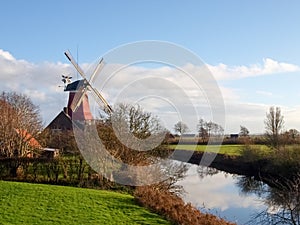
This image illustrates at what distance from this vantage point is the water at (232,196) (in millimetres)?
18078

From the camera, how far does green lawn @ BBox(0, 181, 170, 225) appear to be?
36.9ft

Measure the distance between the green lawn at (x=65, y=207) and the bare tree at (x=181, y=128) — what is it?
196 inches

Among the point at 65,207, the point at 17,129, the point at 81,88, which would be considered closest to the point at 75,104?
the point at 81,88

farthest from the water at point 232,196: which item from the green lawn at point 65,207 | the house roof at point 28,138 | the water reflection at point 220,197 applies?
the house roof at point 28,138

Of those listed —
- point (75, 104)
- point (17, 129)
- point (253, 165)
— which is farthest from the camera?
point (75, 104)

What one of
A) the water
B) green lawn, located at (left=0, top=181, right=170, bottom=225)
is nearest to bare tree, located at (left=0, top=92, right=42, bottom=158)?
green lawn, located at (left=0, top=181, right=170, bottom=225)

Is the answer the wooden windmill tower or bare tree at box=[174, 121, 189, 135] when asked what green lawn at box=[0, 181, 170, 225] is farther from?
the wooden windmill tower

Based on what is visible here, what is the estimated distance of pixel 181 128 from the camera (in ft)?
63.5

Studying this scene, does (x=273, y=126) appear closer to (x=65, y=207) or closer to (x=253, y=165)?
(x=253, y=165)

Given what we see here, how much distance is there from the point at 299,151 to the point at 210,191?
6303 mm

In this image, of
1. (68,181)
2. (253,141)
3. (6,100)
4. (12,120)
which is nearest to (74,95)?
(6,100)

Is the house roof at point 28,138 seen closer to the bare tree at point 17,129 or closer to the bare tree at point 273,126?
the bare tree at point 17,129

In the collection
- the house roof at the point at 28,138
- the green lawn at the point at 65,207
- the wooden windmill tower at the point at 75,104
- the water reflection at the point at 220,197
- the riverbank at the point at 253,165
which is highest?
the wooden windmill tower at the point at 75,104

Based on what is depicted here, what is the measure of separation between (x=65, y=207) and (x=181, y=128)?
27.2 feet
